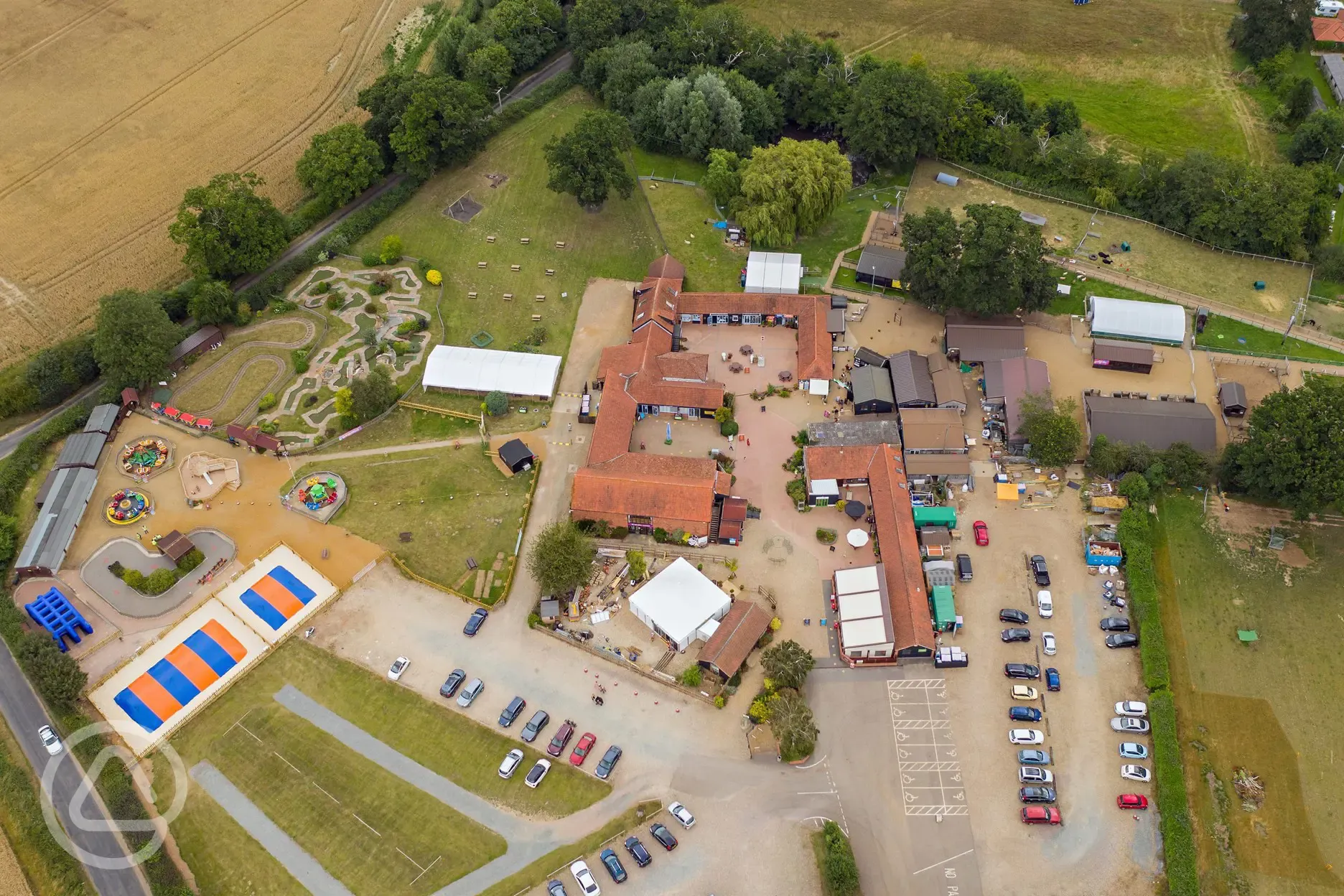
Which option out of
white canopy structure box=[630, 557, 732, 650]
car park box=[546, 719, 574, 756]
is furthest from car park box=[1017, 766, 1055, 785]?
car park box=[546, 719, 574, 756]

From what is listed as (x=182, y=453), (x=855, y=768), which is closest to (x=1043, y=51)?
(x=855, y=768)

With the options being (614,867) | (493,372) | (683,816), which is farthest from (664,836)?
(493,372)

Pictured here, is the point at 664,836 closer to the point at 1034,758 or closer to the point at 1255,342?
the point at 1034,758

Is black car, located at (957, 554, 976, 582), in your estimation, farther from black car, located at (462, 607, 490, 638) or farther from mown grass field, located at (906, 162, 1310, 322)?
mown grass field, located at (906, 162, 1310, 322)

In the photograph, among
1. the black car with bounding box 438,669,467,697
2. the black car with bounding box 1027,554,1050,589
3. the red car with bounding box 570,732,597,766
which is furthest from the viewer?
the black car with bounding box 1027,554,1050,589

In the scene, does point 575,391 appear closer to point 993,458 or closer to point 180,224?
point 993,458
